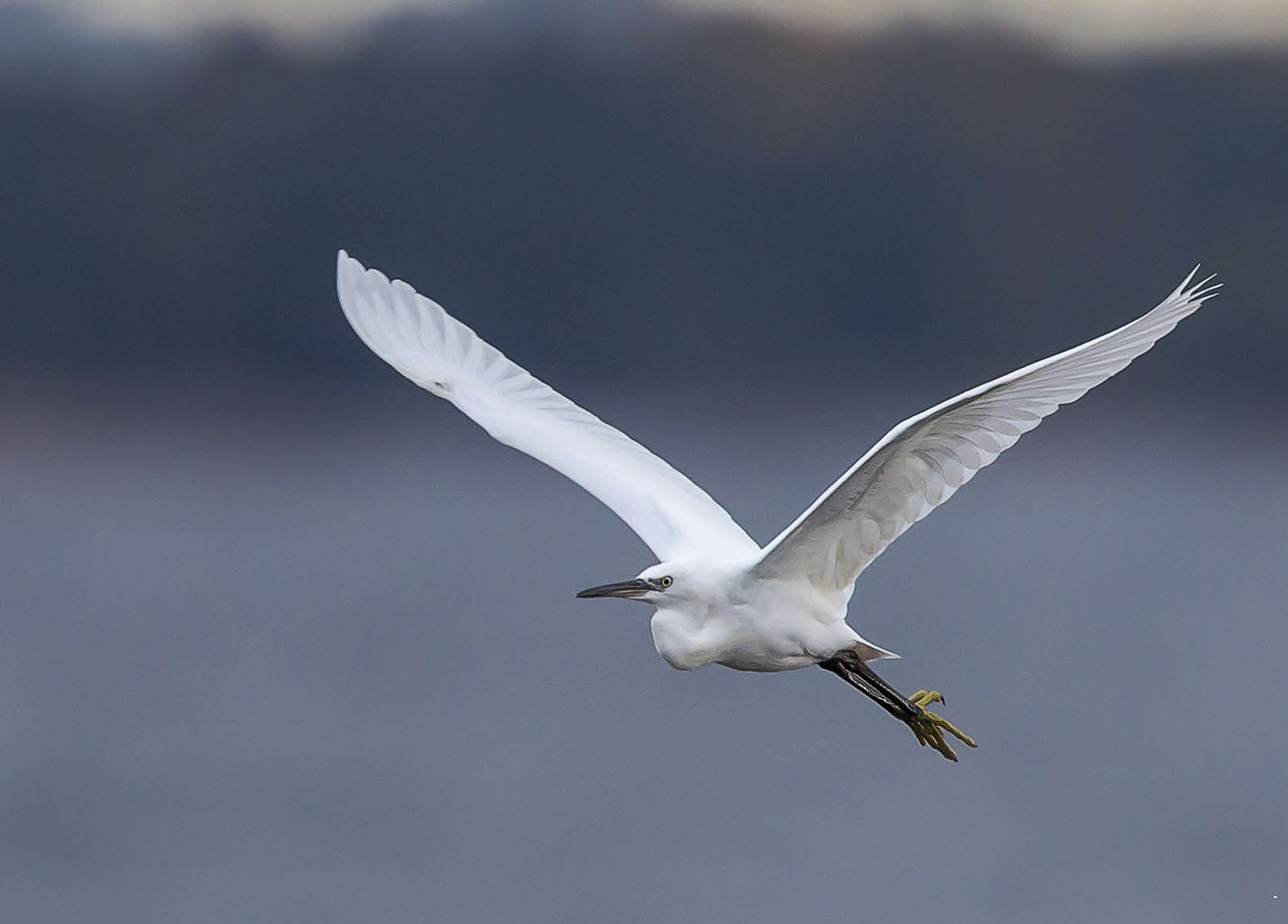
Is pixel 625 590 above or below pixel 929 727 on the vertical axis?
above

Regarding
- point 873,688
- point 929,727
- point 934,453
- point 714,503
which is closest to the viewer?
point 934,453

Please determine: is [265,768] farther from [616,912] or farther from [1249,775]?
[1249,775]

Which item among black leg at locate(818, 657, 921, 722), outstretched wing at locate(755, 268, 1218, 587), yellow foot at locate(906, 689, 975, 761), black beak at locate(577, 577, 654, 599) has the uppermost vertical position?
outstretched wing at locate(755, 268, 1218, 587)

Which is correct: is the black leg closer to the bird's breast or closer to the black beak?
the bird's breast

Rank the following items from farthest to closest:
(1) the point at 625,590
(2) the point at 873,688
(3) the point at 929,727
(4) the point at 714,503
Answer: (4) the point at 714,503, (3) the point at 929,727, (2) the point at 873,688, (1) the point at 625,590

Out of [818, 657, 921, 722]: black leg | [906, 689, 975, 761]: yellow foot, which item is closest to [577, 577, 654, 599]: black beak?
[818, 657, 921, 722]: black leg

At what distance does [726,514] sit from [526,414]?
0.57 meters

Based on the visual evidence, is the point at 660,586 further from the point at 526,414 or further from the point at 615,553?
the point at 615,553

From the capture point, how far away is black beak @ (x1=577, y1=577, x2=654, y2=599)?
13.7 feet

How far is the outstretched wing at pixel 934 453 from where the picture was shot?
3.74m

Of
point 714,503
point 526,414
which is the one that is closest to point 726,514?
point 714,503

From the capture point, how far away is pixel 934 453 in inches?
160

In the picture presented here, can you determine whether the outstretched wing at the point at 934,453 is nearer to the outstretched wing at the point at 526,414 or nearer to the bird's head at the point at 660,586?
the bird's head at the point at 660,586

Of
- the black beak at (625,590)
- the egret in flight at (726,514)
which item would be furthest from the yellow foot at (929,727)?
the black beak at (625,590)
